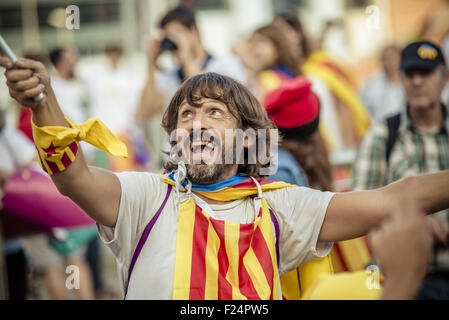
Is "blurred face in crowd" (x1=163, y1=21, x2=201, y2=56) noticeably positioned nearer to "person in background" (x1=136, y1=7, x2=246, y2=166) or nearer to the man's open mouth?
"person in background" (x1=136, y1=7, x2=246, y2=166)

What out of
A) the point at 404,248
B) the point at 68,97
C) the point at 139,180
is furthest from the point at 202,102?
the point at 68,97

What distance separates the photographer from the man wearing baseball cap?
157 inches

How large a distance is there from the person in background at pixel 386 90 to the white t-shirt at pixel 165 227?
4.23 meters

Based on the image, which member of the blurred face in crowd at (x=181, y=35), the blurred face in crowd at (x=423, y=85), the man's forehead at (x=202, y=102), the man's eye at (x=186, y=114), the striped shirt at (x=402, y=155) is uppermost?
the blurred face in crowd at (x=181, y=35)

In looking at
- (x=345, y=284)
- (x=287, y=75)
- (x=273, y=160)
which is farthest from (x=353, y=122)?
(x=345, y=284)

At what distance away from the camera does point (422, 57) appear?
426 cm

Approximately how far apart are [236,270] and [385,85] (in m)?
5.00

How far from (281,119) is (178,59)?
1779 millimetres

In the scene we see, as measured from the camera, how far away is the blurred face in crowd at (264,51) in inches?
205

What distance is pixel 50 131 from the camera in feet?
6.86

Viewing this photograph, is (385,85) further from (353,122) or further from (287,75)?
(287,75)

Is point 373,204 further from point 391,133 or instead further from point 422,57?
point 422,57

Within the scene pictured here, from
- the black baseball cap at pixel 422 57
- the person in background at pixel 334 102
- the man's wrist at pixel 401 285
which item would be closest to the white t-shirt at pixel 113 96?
the person in background at pixel 334 102

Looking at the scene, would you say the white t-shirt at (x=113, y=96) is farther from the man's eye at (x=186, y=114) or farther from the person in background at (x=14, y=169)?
the man's eye at (x=186, y=114)
